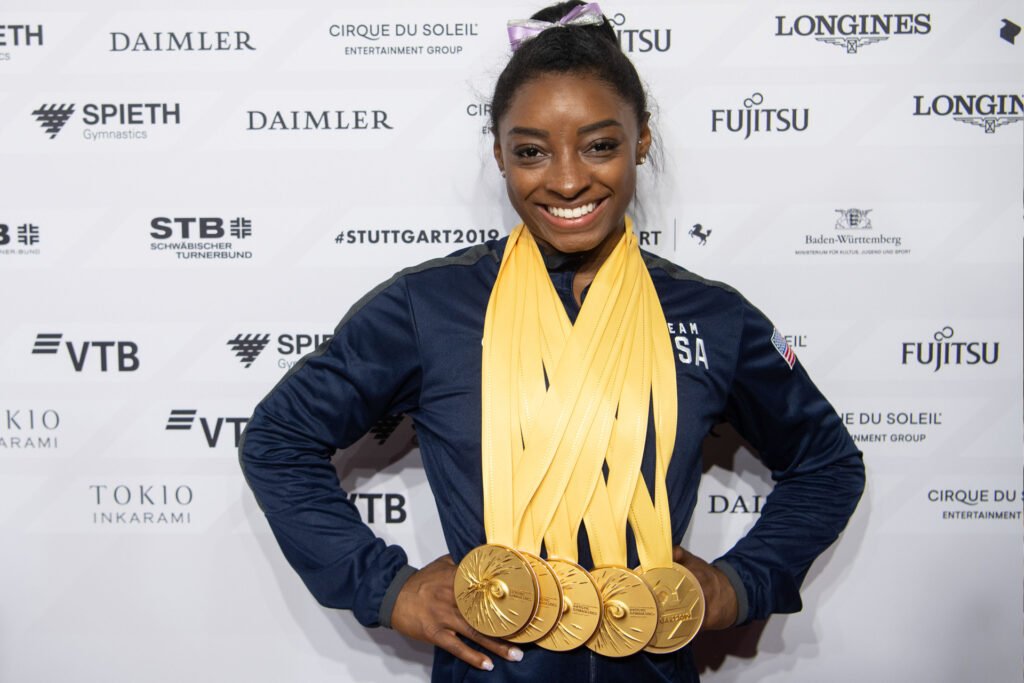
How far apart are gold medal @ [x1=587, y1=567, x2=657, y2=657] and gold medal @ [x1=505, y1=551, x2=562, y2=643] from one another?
63 mm

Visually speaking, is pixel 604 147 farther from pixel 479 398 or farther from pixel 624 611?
pixel 624 611

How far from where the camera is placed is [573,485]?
111 cm

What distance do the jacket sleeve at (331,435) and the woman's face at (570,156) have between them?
0.85 ft

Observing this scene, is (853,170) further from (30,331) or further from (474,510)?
(30,331)

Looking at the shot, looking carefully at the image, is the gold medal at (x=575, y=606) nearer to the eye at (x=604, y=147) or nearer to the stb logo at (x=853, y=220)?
the eye at (x=604, y=147)

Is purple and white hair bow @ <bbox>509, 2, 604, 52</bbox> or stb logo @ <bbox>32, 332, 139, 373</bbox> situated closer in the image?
purple and white hair bow @ <bbox>509, 2, 604, 52</bbox>

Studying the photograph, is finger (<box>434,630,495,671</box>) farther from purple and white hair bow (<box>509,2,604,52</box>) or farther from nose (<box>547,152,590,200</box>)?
purple and white hair bow (<box>509,2,604,52</box>)

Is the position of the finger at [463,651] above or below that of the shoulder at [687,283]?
below

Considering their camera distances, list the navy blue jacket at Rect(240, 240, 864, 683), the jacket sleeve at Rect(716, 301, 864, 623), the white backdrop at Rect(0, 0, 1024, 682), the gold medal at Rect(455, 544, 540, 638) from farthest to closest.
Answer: the white backdrop at Rect(0, 0, 1024, 682)
the jacket sleeve at Rect(716, 301, 864, 623)
the navy blue jacket at Rect(240, 240, 864, 683)
the gold medal at Rect(455, 544, 540, 638)

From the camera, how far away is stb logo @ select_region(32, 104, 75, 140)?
150 centimetres

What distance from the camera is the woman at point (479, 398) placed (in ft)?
3.67

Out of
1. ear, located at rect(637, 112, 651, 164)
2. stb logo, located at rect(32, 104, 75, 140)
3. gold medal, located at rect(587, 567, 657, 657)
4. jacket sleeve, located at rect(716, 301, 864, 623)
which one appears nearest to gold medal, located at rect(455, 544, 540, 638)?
gold medal, located at rect(587, 567, 657, 657)

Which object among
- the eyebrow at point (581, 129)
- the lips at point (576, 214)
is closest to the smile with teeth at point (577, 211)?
the lips at point (576, 214)

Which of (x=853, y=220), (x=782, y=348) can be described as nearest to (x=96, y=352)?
(x=782, y=348)
